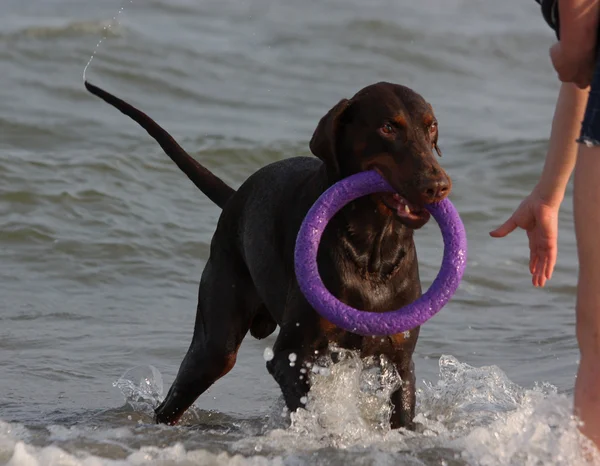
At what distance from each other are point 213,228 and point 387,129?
15.7 ft

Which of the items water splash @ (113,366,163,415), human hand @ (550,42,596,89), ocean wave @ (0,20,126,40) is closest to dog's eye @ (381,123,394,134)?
human hand @ (550,42,596,89)

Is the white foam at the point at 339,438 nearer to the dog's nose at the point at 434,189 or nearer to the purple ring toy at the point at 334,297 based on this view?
the purple ring toy at the point at 334,297

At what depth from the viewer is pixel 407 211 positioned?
4199 mm

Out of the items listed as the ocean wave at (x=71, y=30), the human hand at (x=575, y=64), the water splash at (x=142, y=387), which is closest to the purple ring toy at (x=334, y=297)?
the human hand at (x=575, y=64)

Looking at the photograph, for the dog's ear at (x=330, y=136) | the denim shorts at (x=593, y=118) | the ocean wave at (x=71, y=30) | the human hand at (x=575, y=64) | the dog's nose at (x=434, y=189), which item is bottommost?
the ocean wave at (x=71, y=30)

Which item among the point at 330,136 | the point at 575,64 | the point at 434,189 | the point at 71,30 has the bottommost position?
the point at 71,30

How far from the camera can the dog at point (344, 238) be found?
13.9 ft

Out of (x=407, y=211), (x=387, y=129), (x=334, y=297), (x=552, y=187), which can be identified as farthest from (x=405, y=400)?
(x=552, y=187)

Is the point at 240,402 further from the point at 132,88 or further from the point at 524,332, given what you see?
the point at 132,88

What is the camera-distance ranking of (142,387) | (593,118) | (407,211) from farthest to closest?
(142,387) < (407,211) < (593,118)

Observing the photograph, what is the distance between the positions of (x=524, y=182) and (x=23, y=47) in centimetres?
627

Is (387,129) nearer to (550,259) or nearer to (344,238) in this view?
(344,238)

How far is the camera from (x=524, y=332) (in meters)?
7.11

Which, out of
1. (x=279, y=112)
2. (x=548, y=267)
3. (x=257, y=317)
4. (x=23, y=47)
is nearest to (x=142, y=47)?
(x=23, y=47)
